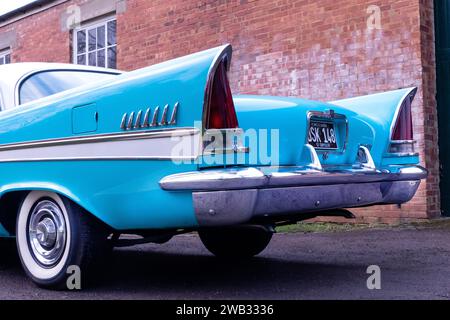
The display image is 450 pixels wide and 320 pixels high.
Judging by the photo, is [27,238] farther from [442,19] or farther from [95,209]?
[442,19]

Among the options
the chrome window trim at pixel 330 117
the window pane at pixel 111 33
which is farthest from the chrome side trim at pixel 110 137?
the window pane at pixel 111 33

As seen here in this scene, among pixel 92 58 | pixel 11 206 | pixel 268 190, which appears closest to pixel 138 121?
pixel 268 190

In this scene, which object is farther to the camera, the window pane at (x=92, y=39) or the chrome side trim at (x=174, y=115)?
the window pane at (x=92, y=39)

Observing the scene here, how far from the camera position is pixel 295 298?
140 inches

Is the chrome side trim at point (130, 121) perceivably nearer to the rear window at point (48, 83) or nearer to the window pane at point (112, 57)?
the rear window at point (48, 83)

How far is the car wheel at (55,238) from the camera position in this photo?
3.63 m

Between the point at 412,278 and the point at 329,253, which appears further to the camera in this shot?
the point at 329,253

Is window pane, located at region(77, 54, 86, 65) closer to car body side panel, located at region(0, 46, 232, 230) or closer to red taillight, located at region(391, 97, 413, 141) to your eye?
car body side panel, located at region(0, 46, 232, 230)

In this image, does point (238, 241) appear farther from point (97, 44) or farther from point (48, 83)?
point (97, 44)

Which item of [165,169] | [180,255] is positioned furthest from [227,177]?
[180,255]

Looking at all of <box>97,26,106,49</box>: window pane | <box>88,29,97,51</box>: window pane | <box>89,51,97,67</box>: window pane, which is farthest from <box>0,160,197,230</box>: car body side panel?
<box>88,29,97,51</box>: window pane

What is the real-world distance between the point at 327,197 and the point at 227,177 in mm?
725

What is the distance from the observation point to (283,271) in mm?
4570

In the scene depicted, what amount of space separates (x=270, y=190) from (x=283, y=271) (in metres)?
1.49
